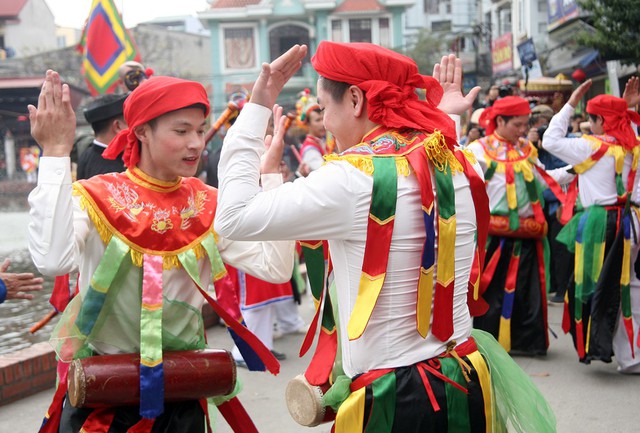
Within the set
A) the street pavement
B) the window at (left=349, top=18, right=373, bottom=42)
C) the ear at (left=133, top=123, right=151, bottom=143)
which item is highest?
the window at (left=349, top=18, right=373, bottom=42)

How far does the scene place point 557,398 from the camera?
5582 mm

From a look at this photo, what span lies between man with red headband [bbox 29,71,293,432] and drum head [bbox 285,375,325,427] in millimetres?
562

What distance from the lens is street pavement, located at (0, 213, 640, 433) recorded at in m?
5.07

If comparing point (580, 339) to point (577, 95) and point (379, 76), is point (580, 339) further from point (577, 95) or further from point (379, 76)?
point (379, 76)

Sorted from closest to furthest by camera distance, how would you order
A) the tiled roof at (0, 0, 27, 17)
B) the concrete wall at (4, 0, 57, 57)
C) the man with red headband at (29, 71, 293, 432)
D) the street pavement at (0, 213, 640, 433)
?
1. the man with red headband at (29, 71, 293, 432)
2. the street pavement at (0, 213, 640, 433)
3. the tiled roof at (0, 0, 27, 17)
4. the concrete wall at (4, 0, 57, 57)

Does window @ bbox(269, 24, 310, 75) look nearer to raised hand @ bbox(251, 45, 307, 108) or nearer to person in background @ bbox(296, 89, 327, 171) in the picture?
person in background @ bbox(296, 89, 327, 171)

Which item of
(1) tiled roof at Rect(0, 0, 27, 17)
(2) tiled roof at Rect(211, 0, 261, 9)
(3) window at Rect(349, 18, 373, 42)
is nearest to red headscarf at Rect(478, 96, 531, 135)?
(3) window at Rect(349, 18, 373, 42)

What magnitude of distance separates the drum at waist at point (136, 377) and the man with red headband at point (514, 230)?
389 cm

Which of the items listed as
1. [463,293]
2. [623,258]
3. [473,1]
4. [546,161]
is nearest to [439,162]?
[463,293]

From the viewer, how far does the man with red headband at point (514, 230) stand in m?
6.59

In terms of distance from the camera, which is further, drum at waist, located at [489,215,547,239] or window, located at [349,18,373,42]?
window, located at [349,18,373,42]

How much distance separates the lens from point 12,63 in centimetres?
4166

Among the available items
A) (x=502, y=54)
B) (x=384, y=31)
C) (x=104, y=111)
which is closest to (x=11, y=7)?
(x=384, y=31)

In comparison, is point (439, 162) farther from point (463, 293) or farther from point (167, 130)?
point (167, 130)
